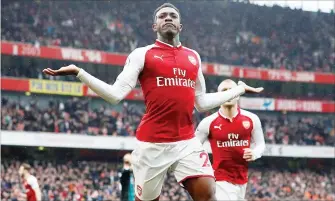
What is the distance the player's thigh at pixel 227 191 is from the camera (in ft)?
27.0

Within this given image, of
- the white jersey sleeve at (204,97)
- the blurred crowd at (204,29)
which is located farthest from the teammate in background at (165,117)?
the blurred crowd at (204,29)

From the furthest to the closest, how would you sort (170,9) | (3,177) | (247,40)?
(247,40) < (3,177) < (170,9)

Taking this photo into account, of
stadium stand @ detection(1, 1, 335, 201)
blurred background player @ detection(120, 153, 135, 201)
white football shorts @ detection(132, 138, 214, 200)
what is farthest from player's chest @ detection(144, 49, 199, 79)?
stadium stand @ detection(1, 1, 335, 201)

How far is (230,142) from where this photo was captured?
8.44 meters

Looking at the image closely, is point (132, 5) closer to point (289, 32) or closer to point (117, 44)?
point (117, 44)

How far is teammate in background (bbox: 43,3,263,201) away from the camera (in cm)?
537

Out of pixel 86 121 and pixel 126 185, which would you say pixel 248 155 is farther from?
pixel 86 121

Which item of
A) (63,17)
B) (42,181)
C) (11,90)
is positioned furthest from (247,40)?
(42,181)

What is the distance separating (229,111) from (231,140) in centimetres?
41

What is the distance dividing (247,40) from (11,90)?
18.2 meters

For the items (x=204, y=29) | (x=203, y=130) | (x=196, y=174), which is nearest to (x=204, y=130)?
(x=203, y=130)

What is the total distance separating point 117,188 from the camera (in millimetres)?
29438

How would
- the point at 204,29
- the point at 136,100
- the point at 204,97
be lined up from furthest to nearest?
1. the point at 204,29
2. the point at 136,100
3. the point at 204,97

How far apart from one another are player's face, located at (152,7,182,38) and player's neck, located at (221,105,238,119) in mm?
3214
